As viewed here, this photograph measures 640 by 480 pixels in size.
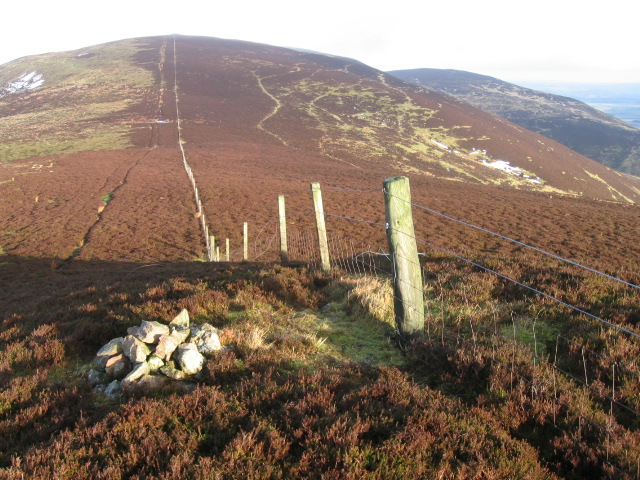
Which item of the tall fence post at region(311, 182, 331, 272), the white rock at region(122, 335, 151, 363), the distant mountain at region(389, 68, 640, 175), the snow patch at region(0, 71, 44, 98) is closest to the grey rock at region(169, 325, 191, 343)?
the white rock at region(122, 335, 151, 363)

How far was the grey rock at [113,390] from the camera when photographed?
394 cm

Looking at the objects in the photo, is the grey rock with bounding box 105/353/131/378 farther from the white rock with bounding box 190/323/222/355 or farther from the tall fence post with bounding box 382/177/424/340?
the tall fence post with bounding box 382/177/424/340

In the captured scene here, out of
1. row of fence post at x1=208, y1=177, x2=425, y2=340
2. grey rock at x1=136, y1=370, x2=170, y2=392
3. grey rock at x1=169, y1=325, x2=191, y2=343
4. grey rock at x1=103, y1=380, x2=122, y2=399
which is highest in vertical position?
row of fence post at x1=208, y1=177, x2=425, y2=340

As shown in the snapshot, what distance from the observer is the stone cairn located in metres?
4.06

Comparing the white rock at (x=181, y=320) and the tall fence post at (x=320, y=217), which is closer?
the white rock at (x=181, y=320)

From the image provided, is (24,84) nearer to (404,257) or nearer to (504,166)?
(504,166)

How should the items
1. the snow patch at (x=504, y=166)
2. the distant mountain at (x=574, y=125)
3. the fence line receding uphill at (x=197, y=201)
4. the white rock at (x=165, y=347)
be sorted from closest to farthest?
the white rock at (x=165, y=347), the fence line receding uphill at (x=197, y=201), the snow patch at (x=504, y=166), the distant mountain at (x=574, y=125)

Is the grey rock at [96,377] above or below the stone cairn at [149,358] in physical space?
below

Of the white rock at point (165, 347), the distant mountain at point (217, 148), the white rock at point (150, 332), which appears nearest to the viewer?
the white rock at point (165, 347)

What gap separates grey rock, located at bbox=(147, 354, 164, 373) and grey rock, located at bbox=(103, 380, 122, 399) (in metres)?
0.36

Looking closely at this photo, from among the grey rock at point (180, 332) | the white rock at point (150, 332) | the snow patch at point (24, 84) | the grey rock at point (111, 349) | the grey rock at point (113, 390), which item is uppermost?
the snow patch at point (24, 84)

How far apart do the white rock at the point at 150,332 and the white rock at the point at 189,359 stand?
0.36 meters

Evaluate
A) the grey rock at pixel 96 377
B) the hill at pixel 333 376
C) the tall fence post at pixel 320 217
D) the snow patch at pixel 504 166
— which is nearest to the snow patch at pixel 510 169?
the snow patch at pixel 504 166

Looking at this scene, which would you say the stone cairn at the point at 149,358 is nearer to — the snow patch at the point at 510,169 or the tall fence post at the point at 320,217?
the tall fence post at the point at 320,217
